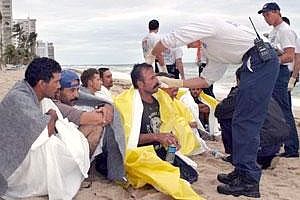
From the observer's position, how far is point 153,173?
397cm

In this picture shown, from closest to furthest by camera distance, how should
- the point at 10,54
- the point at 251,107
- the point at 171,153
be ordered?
the point at 251,107, the point at 171,153, the point at 10,54

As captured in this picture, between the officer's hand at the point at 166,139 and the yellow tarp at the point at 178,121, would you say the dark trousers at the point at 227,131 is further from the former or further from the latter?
the officer's hand at the point at 166,139

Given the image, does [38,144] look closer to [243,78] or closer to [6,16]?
[243,78]

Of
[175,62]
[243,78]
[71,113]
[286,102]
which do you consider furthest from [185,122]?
[175,62]

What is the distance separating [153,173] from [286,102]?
230 centimetres

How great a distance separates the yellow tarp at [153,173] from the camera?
3.80m

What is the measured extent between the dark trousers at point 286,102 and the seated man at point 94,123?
2.18m

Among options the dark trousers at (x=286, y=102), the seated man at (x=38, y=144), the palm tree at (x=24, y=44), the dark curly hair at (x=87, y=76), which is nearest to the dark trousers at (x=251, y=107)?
the seated man at (x=38, y=144)

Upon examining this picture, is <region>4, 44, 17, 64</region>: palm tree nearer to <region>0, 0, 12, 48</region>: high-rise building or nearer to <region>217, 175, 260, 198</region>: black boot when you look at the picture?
<region>0, 0, 12, 48</region>: high-rise building

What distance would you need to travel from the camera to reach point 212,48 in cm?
429

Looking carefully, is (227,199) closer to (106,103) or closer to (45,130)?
(106,103)

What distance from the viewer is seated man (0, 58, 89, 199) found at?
3385 mm

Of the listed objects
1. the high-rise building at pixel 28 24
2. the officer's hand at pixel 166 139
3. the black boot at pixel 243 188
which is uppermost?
the officer's hand at pixel 166 139

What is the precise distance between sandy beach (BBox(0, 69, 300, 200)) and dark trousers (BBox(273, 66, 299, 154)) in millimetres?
179
